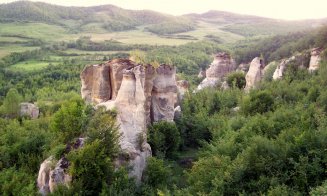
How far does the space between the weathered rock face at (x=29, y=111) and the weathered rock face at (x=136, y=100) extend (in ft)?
99.3

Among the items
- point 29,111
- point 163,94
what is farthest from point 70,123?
point 29,111

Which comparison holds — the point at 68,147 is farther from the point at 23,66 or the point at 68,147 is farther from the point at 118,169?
the point at 23,66

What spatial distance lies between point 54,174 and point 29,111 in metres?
47.1

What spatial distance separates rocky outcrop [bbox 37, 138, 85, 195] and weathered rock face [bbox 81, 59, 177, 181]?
3.84 meters

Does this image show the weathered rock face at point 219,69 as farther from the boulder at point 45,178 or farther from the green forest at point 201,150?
the boulder at point 45,178

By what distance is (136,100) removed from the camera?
111 ft

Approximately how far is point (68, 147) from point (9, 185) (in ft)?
17.1

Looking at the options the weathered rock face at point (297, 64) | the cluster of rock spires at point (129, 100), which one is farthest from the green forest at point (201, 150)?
the weathered rock face at point (297, 64)

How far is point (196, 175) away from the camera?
27953 mm

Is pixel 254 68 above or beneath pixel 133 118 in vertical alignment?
beneath

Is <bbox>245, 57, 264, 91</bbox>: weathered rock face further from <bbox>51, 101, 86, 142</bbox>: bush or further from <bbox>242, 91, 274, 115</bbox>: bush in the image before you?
<bbox>51, 101, 86, 142</bbox>: bush

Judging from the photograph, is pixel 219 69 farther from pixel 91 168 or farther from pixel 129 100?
pixel 91 168

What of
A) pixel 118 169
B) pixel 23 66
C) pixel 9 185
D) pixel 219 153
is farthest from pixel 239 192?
pixel 23 66

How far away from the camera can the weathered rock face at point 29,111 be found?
66.9m
